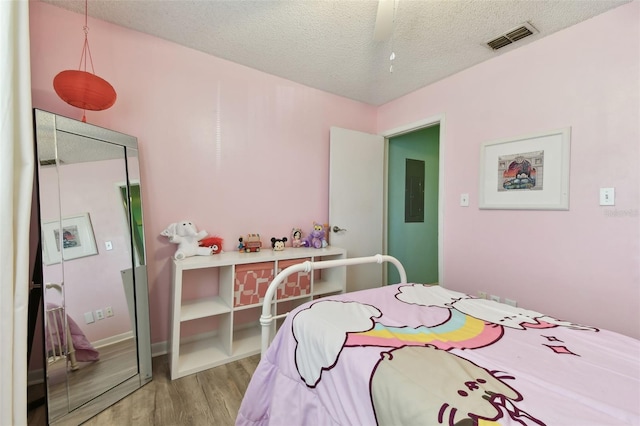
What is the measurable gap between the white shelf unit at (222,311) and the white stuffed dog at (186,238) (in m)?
0.07

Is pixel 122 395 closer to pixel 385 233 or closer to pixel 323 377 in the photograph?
pixel 323 377

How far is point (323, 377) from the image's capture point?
94 cm

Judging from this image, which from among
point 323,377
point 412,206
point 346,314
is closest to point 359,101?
point 412,206

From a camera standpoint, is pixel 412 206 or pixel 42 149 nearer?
pixel 42 149

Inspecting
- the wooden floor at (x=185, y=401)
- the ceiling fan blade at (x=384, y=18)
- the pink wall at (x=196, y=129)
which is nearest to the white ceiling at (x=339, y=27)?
the pink wall at (x=196, y=129)

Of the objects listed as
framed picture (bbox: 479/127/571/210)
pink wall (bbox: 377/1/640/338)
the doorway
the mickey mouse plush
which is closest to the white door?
the doorway

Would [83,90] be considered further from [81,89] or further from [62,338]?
[62,338]

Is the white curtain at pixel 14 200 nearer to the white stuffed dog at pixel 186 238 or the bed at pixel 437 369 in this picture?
the bed at pixel 437 369

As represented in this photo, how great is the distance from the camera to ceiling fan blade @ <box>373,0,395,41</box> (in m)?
1.29

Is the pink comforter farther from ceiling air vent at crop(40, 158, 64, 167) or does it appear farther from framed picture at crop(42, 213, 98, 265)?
ceiling air vent at crop(40, 158, 64, 167)

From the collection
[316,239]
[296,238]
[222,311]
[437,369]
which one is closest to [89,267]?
[222,311]

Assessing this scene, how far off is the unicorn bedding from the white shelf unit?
33.3 inches

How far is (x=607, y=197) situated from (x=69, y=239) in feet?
10.5

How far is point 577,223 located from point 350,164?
6.16 feet
